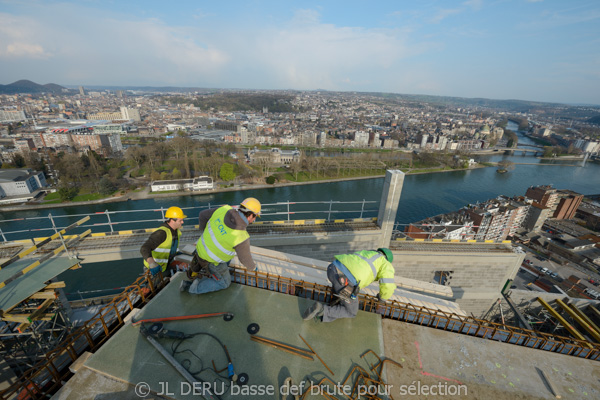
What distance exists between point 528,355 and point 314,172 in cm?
2972

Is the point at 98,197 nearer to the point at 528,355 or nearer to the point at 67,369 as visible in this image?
the point at 67,369

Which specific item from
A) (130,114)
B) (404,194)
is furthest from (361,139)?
(130,114)

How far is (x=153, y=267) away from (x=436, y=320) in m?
3.58

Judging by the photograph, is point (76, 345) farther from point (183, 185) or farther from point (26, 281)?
point (183, 185)

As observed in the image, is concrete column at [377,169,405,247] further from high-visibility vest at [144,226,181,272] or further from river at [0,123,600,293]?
river at [0,123,600,293]

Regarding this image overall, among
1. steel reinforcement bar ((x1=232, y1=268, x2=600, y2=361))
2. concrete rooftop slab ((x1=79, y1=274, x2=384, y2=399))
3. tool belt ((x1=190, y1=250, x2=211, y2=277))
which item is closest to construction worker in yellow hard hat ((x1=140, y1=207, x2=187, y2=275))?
concrete rooftop slab ((x1=79, y1=274, x2=384, y2=399))

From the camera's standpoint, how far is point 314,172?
31688 mm

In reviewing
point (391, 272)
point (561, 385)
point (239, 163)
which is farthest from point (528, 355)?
point (239, 163)

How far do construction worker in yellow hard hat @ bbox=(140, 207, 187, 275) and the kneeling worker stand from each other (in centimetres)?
190

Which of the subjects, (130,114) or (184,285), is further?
(130,114)

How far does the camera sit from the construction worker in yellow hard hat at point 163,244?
2928 mm

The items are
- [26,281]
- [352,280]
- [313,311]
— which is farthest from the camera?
[26,281]

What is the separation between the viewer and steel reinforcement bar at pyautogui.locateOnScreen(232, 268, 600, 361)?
2.70 m

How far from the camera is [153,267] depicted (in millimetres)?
2979
